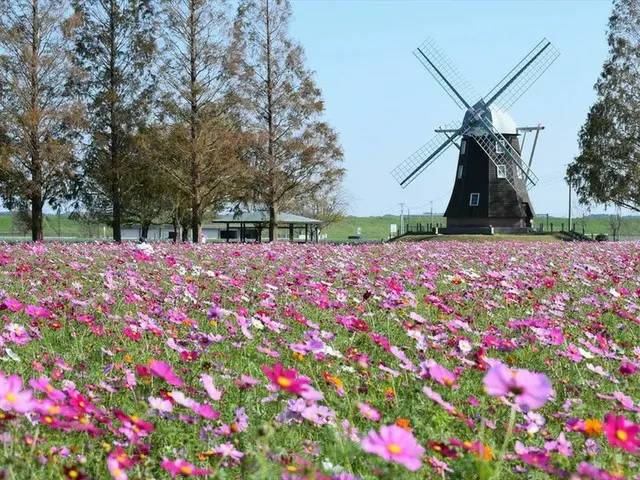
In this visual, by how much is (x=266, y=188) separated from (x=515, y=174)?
15340mm

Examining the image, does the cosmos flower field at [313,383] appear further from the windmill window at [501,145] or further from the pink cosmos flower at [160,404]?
the windmill window at [501,145]

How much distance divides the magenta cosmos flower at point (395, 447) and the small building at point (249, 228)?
39.4 meters

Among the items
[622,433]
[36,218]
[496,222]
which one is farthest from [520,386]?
[496,222]

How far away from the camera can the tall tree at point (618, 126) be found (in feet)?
128

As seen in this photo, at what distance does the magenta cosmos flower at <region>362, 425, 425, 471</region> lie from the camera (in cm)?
160

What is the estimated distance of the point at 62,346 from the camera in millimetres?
5207

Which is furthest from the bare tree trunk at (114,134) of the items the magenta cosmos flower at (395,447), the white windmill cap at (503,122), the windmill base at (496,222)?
the magenta cosmos flower at (395,447)

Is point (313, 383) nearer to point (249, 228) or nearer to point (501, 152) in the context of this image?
point (501, 152)

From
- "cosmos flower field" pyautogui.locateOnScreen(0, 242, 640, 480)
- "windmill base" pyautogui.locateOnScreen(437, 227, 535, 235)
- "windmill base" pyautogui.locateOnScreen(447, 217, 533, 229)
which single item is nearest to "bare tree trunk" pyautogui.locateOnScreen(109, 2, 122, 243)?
"windmill base" pyautogui.locateOnScreen(437, 227, 535, 235)

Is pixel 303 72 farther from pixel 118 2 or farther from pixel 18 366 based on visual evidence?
pixel 18 366

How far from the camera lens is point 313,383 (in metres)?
3.93

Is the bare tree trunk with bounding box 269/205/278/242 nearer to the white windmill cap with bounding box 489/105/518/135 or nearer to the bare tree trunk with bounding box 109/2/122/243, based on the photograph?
the bare tree trunk with bounding box 109/2/122/243

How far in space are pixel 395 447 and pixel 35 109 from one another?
33208mm

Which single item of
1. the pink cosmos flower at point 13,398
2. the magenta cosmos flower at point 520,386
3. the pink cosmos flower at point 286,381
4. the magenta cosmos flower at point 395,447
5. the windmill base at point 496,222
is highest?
the windmill base at point 496,222
